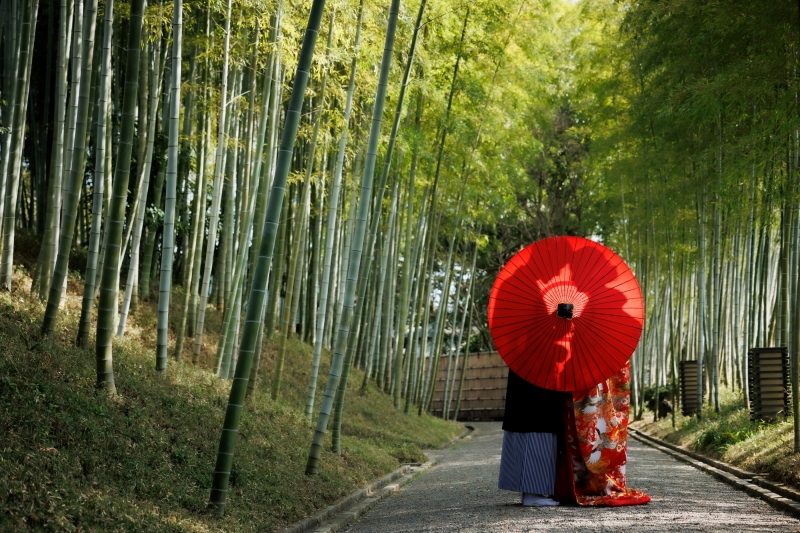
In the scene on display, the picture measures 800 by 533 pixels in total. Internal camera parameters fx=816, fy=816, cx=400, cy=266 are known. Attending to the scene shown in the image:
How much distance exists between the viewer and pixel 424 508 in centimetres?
557

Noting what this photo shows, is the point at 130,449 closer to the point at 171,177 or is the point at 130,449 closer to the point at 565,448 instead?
the point at 171,177

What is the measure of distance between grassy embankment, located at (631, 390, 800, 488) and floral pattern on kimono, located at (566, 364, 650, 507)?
4.40ft

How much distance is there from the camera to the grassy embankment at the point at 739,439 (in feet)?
20.8

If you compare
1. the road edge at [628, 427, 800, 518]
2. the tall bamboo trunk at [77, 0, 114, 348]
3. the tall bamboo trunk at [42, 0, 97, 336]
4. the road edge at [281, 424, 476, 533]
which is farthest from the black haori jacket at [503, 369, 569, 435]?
the tall bamboo trunk at [42, 0, 97, 336]

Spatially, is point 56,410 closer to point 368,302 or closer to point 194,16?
point 194,16

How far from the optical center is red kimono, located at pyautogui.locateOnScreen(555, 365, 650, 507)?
17.2 feet

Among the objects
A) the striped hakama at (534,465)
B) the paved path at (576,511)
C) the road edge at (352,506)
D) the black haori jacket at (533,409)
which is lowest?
the road edge at (352,506)

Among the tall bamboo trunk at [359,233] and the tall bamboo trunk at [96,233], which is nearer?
the tall bamboo trunk at [96,233]

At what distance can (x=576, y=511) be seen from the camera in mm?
5004

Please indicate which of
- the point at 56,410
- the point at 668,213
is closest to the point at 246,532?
the point at 56,410

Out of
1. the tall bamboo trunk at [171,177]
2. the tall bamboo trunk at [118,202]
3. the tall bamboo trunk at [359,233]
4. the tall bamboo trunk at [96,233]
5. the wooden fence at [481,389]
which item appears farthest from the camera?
the wooden fence at [481,389]

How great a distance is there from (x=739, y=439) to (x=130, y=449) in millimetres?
6266

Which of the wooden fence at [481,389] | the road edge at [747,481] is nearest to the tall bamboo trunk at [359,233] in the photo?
the road edge at [747,481]

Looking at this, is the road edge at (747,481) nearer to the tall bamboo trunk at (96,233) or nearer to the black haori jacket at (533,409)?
the black haori jacket at (533,409)
